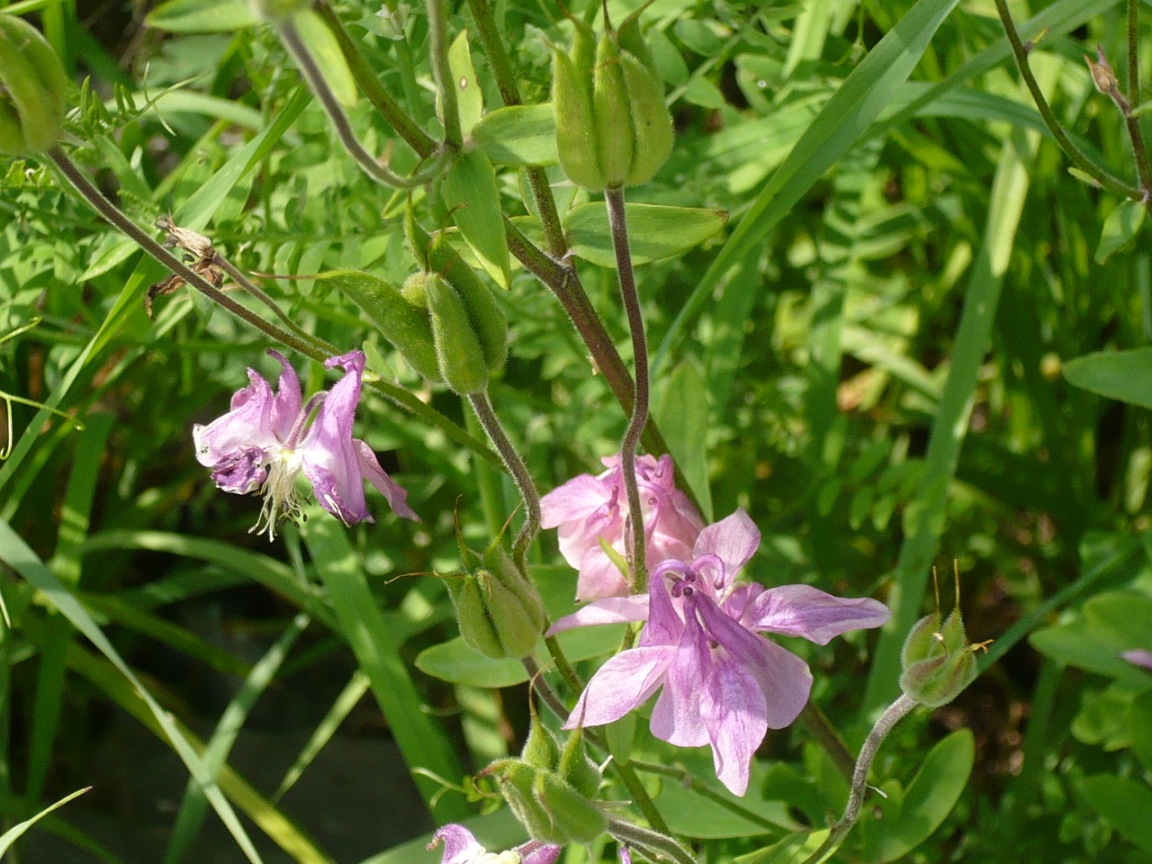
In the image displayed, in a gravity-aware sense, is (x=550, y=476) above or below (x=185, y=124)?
below

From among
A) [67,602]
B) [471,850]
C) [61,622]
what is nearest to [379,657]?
[67,602]

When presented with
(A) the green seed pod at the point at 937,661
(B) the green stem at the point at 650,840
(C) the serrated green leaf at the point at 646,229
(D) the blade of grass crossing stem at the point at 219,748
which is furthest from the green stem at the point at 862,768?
(D) the blade of grass crossing stem at the point at 219,748

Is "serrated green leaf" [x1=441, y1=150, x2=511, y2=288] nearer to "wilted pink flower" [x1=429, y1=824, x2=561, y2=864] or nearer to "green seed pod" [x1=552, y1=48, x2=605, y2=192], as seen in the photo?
"green seed pod" [x1=552, y1=48, x2=605, y2=192]

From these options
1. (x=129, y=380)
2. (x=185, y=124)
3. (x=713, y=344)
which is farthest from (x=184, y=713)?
(x=713, y=344)

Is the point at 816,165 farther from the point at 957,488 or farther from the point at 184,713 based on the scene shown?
the point at 184,713

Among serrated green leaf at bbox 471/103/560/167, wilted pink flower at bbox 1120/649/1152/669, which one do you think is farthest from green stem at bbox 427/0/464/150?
wilted pink flower at bbox 1120/649/1152/669

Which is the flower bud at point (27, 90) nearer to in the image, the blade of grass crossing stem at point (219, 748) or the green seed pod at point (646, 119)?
the green seed pod at point (646, 119)
